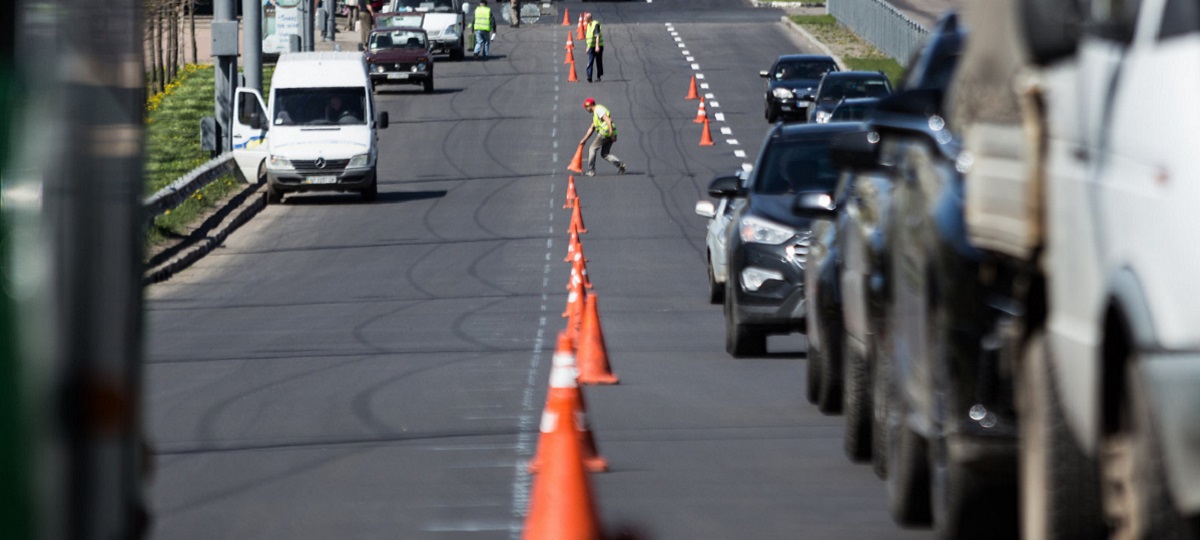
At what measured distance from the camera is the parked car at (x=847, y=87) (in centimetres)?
3991

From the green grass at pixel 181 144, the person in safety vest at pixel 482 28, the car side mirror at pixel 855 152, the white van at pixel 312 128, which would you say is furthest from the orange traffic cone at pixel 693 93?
the car side mirror at pixel 855 152

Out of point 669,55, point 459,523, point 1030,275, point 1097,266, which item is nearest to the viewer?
point 1097,266

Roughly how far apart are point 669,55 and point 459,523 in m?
58.1

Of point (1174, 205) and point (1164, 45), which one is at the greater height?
point (1164, 45)

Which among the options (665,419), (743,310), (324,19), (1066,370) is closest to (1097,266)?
(1066,370)

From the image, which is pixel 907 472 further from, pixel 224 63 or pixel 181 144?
pixel 181 144

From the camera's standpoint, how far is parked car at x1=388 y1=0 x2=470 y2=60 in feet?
212

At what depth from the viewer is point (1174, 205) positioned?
5289 millimetres

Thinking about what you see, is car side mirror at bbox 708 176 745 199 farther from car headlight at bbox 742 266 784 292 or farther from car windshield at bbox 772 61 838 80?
car windshield at bbox 772 61 838 80

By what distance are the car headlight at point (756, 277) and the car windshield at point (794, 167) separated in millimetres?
1055

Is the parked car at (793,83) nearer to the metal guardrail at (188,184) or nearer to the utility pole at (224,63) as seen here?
the utility pole at (224,63)

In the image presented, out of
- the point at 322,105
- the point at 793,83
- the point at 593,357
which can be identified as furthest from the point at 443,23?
the point at 593,357

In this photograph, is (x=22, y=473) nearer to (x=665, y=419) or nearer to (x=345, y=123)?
(x=665, y=419)

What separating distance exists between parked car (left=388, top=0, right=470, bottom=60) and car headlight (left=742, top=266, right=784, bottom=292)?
159ft
